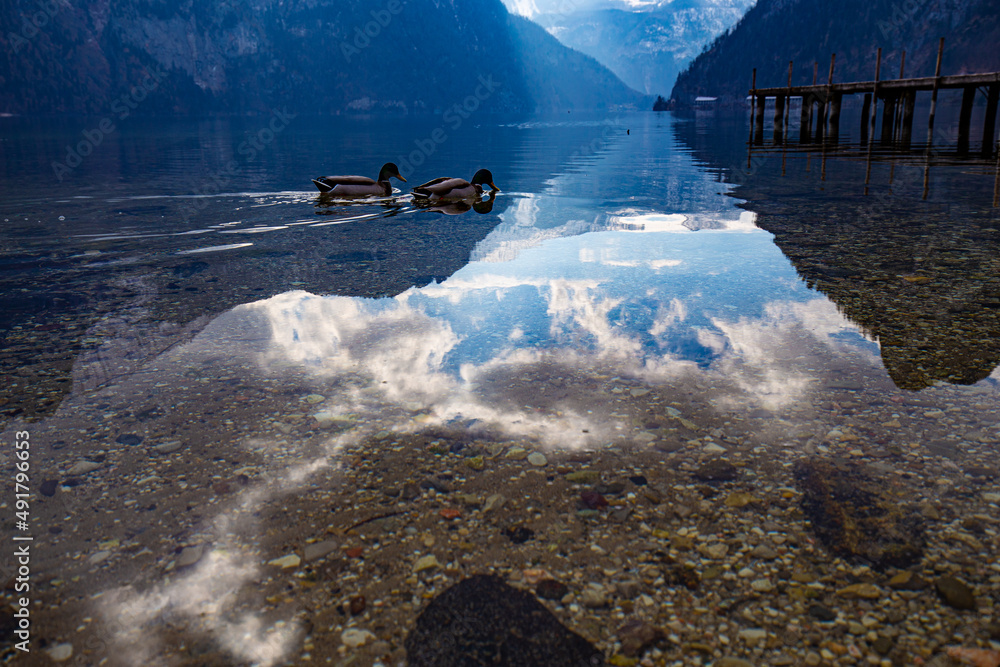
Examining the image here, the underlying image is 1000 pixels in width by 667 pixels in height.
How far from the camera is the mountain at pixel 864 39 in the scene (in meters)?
164

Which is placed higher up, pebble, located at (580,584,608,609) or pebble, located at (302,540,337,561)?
pebble, located at (302,540,337,561)

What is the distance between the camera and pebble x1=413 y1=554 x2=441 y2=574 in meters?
3.62

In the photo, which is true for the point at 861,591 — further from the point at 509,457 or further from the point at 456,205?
the point at 456,205

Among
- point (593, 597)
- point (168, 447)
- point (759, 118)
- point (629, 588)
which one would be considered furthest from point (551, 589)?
point (759, 118)

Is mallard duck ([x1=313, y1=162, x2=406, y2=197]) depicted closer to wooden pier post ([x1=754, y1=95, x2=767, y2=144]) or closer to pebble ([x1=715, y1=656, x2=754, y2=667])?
pebble ([x1=715, y1=656, x2=754, y2=667])

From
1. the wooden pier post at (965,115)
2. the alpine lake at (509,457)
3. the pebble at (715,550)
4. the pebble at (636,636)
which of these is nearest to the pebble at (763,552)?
the alpine lake at (509,457)

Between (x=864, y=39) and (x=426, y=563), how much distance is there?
22247cm

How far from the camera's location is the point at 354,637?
10.3ft

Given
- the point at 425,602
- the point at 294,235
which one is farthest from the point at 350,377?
the point at 294,235

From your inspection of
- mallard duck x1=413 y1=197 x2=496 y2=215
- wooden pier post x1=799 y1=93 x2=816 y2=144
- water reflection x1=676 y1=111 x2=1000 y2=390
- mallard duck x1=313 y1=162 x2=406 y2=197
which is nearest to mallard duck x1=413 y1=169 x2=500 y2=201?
mallard duck x1=413 y1=197 x2=496 y2=215

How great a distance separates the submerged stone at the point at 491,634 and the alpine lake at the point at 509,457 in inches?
0.6

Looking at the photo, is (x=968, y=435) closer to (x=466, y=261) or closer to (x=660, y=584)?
(x=660, y=584)

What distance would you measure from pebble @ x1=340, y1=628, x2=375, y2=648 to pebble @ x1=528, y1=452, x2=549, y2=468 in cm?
184

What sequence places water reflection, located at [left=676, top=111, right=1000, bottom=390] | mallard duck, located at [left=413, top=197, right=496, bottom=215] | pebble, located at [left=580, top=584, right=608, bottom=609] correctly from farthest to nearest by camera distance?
mallard duck, located at [left=413, top=197, right=496, bottom=215] → water reflection, located at [left=676, top=111, right=1000, bottom=390] → pebble, located at [left=580, top=584, right=608, bottom=609]
